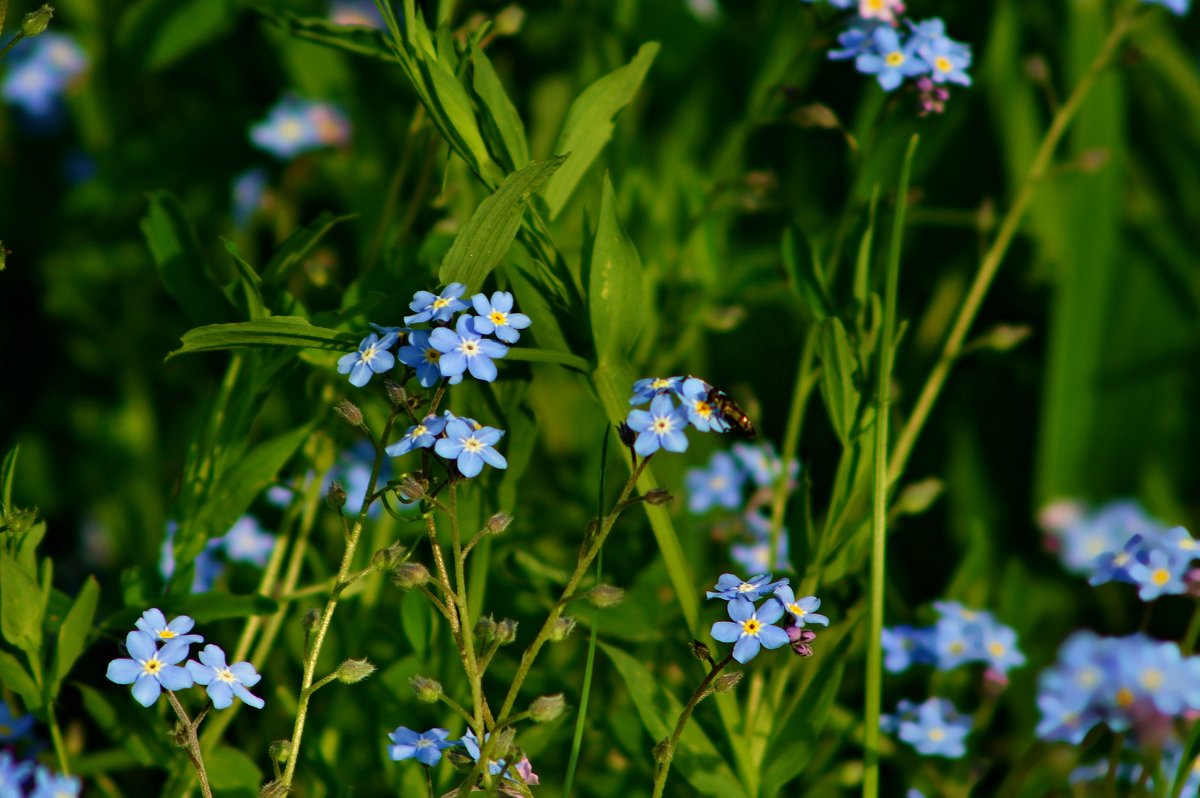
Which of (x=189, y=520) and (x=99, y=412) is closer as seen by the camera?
(x=189, y=520)

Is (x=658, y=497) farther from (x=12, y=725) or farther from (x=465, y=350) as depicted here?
(x=12, y=725)

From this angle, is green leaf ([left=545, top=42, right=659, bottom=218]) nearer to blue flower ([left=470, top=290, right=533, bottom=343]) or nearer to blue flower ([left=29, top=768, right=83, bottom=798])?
blue flower ([left=470, top=290, right=533, bottom=343])

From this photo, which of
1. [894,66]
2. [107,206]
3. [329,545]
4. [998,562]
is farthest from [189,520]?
[998,562]

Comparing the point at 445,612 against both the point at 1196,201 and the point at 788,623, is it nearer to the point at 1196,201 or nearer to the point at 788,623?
the point at 788,623

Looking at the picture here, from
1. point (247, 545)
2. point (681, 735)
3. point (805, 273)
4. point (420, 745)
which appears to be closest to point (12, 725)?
point (247, 545)

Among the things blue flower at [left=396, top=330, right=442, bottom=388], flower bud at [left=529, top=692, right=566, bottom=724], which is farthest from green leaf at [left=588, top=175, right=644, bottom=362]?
flower bud at [left=529, top=692, right=566, bottom=724]

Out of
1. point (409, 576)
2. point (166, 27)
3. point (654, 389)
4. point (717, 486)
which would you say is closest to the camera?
point (409, 576)
